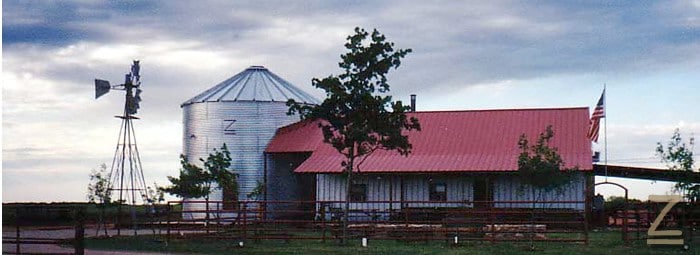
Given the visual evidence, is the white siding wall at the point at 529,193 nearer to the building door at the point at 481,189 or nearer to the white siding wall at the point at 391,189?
the building door at the point at 481,189

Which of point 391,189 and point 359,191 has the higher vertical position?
point 391,189

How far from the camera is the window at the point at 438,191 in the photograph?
142ft

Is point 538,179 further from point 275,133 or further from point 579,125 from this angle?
point 275,133

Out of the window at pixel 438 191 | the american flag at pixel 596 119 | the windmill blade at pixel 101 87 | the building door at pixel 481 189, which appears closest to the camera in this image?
the windmill blade at pixel 101 87

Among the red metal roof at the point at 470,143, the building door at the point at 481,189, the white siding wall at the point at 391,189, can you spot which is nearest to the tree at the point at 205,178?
the red metal roof at the point at 470,143

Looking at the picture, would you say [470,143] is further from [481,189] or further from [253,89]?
[253,89]

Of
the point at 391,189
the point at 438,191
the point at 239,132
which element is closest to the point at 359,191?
the point at 391,189

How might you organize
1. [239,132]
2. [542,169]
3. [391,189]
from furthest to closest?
[239,132], [391,189], [542,169]

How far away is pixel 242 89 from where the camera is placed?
50.9 metres

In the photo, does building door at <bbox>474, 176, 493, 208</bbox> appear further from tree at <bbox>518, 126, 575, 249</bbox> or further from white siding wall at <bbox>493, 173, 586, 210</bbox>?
tree at <bbox>518, 126, 575, 249</bbox>

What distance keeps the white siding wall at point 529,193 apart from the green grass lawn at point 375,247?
34.0ft

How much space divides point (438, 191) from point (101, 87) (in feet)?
50.8

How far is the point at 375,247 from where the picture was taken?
89.3ft

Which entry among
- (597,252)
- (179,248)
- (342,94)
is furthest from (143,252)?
(597,252)
